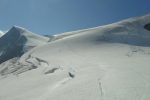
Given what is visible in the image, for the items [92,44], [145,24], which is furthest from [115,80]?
[145,24]

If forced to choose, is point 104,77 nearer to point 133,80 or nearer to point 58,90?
point 133,80

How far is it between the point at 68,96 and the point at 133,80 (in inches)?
67.5

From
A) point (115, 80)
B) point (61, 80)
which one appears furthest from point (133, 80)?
point (61, 80)

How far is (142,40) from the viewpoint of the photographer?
15.7 meters

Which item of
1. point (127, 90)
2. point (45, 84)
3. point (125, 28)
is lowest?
point (127, 90)

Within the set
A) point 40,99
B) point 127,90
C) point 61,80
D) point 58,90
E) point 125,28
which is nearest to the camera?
point 127,90

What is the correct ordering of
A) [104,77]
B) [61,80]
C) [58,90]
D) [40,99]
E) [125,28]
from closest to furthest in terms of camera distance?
[40,99] → [58,90] → [104,77] → [61,80] → [125,28]

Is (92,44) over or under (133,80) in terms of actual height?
over

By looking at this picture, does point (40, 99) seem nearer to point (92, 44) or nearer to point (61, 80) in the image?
point (61, 80)

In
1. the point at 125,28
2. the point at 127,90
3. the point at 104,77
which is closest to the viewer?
the point at 127,90

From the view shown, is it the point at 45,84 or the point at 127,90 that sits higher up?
the point at 45,84

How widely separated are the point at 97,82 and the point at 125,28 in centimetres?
1418

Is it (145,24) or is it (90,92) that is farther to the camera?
(145,24)

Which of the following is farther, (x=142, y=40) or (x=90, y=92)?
(x=142, y=40)
